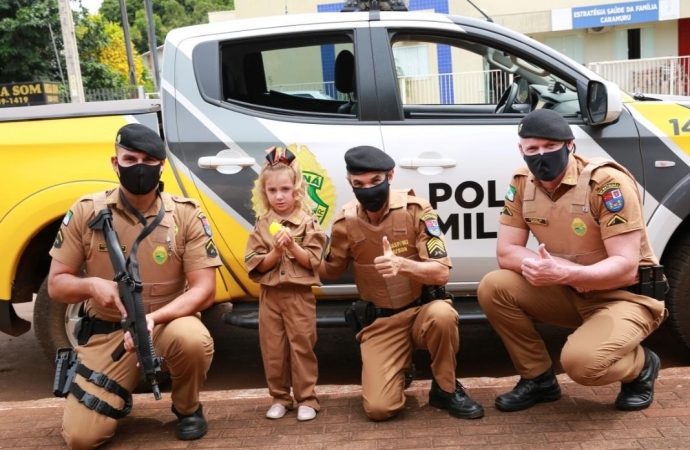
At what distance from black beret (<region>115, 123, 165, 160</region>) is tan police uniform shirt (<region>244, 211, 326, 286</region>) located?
0.57m

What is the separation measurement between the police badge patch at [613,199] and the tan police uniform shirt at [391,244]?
0.69 metres

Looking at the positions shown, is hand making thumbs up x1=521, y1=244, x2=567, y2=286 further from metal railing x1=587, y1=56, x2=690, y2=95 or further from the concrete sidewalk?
metal railing x1=587, y1=56, x2=690, y2=95

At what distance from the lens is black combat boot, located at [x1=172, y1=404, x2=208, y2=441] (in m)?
3.01

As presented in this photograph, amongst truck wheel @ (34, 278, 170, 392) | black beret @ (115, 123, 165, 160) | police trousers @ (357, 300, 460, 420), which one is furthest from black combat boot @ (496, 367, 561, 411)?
black beret @ (115, 123, 165, 160)

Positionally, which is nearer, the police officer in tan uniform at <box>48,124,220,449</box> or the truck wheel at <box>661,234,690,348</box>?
the police officer in tan uniform at <box>48,124,220,449</box>

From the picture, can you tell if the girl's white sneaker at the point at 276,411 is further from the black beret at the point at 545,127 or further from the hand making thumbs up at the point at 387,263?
the black beret at the point at 545,127

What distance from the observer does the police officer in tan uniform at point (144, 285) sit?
2959 millimetres

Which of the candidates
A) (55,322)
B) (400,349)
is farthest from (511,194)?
(55,322)

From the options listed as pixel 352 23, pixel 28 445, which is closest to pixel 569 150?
pixel 352 23

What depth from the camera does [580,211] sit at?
120 inches

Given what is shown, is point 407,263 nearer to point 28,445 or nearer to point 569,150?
point 569,150

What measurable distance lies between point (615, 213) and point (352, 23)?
1.65 m

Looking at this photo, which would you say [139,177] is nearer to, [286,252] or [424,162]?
[286,252]

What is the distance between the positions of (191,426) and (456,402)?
44.3 inches
